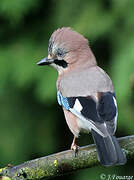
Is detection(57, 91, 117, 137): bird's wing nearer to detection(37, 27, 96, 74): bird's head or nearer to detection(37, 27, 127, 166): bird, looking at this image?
detection(37, 27, 127, 166): bird

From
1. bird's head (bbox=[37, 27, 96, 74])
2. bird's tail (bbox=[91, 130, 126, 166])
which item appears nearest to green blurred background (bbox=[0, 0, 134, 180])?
bird's head (bbox=[37, 27, 96, 74])

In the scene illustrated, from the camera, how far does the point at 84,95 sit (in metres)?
3.64

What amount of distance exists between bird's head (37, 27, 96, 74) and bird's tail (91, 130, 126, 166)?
0.85 metres

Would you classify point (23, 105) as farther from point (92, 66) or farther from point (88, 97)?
point (88, 97)

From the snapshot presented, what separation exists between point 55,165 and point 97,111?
56cm

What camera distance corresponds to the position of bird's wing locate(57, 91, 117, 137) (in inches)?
134

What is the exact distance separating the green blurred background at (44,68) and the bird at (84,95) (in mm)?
772

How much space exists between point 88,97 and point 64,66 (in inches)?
23.1

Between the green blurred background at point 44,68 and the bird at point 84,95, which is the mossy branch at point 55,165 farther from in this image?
the green blurred background at point 44,68

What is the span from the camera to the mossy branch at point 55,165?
10.0ft

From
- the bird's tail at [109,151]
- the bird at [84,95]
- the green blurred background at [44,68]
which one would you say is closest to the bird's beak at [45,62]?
the bird at [84,95]

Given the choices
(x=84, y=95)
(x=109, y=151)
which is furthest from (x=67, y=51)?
(x=109, y=151)

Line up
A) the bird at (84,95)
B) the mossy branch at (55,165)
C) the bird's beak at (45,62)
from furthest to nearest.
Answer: the bird's beak at (45,62) → the bird at (84,95) → the mossy branch at (55,165)

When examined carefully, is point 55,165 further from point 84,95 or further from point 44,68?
point 44,68
